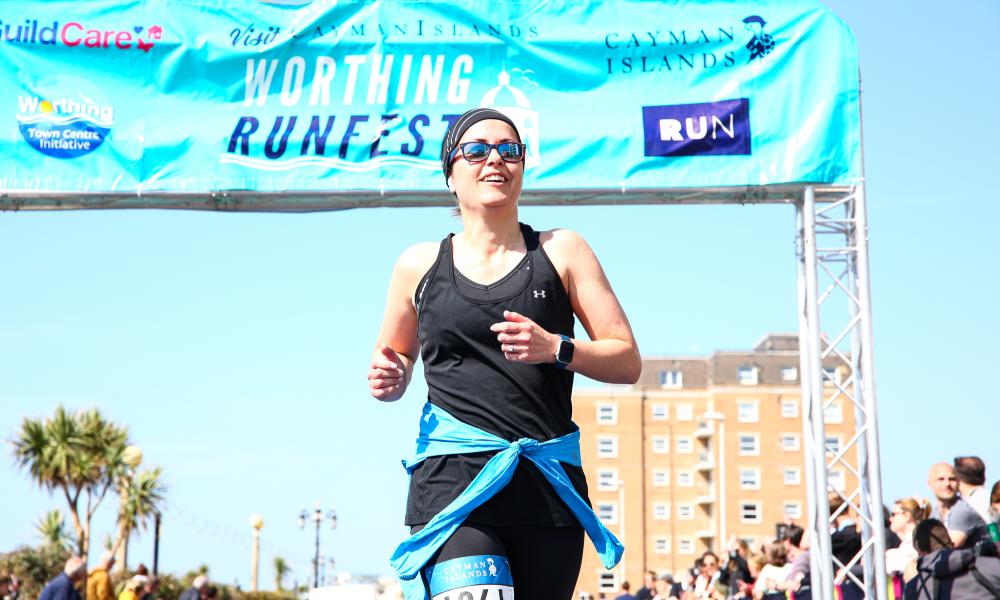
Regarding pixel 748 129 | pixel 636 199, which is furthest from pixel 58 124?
pixel 748 129

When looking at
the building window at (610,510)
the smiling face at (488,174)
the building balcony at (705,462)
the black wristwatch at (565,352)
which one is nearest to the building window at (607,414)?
the building window at (610,510)

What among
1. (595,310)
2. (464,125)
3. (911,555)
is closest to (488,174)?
(464,125)

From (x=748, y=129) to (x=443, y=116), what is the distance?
2544mm

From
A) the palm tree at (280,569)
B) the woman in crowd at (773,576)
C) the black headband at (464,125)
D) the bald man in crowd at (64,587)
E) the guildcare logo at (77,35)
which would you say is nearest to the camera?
the black headband at (464,125)

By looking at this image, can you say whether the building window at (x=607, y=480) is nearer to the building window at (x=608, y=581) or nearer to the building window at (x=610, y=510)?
the building window at (x=610, y=510)

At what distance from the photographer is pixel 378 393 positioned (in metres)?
3.29

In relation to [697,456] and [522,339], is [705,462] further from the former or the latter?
[522,339]

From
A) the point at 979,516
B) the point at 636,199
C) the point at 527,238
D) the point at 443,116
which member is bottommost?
the point at 979,516

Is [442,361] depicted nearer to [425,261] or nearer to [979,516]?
[425,261]

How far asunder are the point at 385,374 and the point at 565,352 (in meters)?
0.54

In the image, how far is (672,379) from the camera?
90.7 m

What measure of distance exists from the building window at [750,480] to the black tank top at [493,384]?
8502 cm

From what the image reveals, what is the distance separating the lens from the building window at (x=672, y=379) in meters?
90.3

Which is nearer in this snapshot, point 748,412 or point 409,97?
point 409,97
